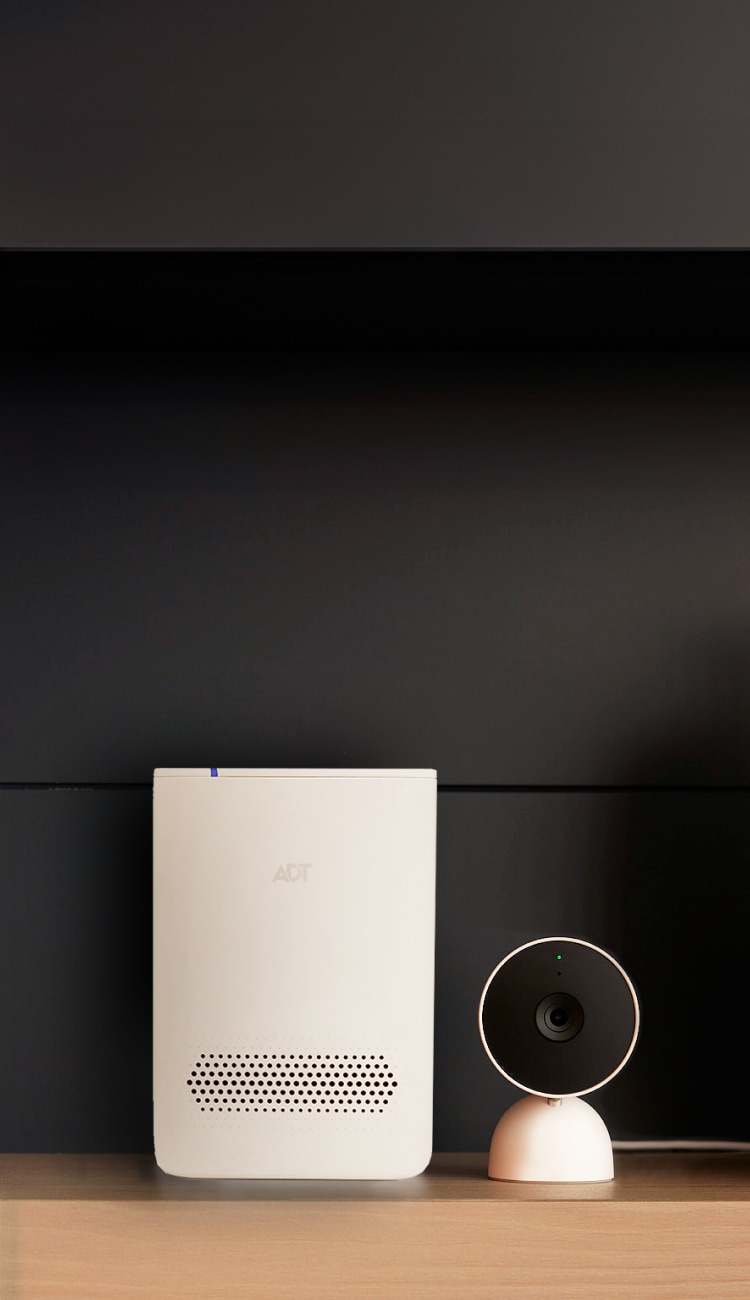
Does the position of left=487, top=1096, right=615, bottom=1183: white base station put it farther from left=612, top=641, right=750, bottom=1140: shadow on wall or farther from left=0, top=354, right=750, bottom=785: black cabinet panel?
left=0, top=354, right=750, bottom=785: black cabinet panel

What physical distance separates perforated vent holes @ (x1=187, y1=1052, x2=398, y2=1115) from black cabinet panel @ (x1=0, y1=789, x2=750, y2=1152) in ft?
0.63

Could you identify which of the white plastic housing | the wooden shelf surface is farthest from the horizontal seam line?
the wooden shelf surface

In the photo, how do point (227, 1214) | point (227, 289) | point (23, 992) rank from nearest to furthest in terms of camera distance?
1. point (227, 1214)
2. point (227, 289)
3. point (23, 992)

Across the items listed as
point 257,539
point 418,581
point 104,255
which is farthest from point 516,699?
point 104,255

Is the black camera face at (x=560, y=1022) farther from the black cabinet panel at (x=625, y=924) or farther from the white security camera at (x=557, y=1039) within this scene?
the black cabinet panel at (x=625, y=924)

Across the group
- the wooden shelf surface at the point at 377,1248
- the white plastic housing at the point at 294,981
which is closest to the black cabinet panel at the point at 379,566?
the white plastic housing at the point at 294,981

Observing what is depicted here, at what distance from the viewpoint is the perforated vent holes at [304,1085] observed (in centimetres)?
83

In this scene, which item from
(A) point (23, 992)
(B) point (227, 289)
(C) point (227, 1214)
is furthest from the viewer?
(A) point (23, 992)

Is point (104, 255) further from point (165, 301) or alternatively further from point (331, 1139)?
point (331, 1139)

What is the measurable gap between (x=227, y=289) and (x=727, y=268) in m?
0.35

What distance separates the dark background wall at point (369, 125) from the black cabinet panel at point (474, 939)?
49 centimetres

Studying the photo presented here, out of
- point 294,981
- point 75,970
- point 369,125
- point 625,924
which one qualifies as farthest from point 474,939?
point 369,125

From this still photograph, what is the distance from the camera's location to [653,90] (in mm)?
783

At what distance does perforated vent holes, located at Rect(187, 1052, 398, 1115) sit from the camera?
83 cm
